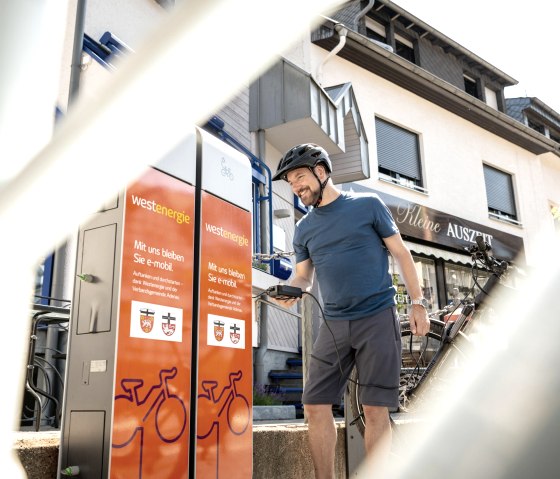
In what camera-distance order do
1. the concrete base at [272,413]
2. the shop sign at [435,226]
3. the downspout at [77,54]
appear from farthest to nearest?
the shop sign at [435,226] < the downspout at [77,54] < the concrete base at [272,413]

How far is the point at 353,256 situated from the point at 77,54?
4348mm

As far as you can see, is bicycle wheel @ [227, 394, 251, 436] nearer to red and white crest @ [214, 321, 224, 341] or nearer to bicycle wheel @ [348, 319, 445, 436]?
red and white crest @ [214, 321, 224, 341]

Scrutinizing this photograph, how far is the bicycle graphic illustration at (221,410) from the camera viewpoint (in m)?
2.85

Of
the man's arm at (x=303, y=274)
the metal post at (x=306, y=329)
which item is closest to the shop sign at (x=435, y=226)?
the metal post at (x=306, y=329)

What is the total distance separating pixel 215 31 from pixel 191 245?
2152mm

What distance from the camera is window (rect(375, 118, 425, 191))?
13398mm

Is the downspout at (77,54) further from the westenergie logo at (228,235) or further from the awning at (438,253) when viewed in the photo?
the awning at (438,253)

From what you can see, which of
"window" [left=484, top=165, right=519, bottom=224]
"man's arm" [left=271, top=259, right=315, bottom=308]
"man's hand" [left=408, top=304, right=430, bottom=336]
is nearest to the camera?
"man's hand" [left=408, top=304, right=430, bottom=336]

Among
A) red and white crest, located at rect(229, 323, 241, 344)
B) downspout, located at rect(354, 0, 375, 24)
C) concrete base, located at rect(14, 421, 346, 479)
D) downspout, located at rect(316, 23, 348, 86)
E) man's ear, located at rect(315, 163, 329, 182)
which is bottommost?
concrete base, located at rect(14, 421, 346, 479)

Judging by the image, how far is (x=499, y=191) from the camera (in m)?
16.8

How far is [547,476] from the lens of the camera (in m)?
2.33

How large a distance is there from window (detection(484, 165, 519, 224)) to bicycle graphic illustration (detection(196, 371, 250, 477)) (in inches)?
563

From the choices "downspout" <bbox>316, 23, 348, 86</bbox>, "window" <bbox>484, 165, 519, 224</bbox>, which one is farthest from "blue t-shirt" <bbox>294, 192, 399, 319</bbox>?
"window" <bbox>484, 165, 519, 224</bbox>

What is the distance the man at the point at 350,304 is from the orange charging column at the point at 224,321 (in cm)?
29
